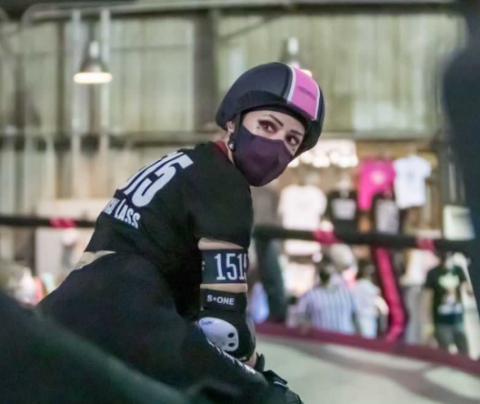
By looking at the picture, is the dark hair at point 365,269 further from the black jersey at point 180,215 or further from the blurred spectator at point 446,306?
the black jersey at point 180,215

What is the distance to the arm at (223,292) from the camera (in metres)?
1.63

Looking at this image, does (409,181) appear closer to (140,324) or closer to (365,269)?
(365,269)

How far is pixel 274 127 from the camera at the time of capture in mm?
1707

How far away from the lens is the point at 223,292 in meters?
1.65

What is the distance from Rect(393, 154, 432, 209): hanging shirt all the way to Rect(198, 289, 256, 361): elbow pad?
325 inches

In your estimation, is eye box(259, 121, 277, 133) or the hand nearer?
the hand

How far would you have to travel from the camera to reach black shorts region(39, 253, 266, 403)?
1.31 m

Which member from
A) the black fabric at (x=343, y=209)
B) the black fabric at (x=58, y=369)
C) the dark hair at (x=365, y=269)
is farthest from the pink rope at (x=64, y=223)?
the black fabric at (x=58, y=369)

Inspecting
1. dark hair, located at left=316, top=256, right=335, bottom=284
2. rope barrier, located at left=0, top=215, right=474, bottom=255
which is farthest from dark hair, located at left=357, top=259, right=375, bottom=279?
rope barrier, located at left=0, top=215, right=474, bottom=255

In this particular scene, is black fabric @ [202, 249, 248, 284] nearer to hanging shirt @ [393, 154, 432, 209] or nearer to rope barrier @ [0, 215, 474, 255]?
rope barrier @ [0, 215, 474, 255]

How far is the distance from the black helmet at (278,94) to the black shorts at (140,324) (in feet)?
1.10

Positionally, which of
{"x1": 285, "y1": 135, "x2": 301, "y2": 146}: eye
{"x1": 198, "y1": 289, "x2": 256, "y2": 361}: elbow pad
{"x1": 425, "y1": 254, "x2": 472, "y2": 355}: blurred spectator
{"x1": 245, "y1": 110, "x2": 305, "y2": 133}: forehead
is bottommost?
{"x1": 425, "y1": 254, "x2": 472, "y2": 355}: blurred spectator

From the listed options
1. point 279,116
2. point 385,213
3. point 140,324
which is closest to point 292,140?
point 279,116

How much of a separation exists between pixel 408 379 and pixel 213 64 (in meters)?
7.53
